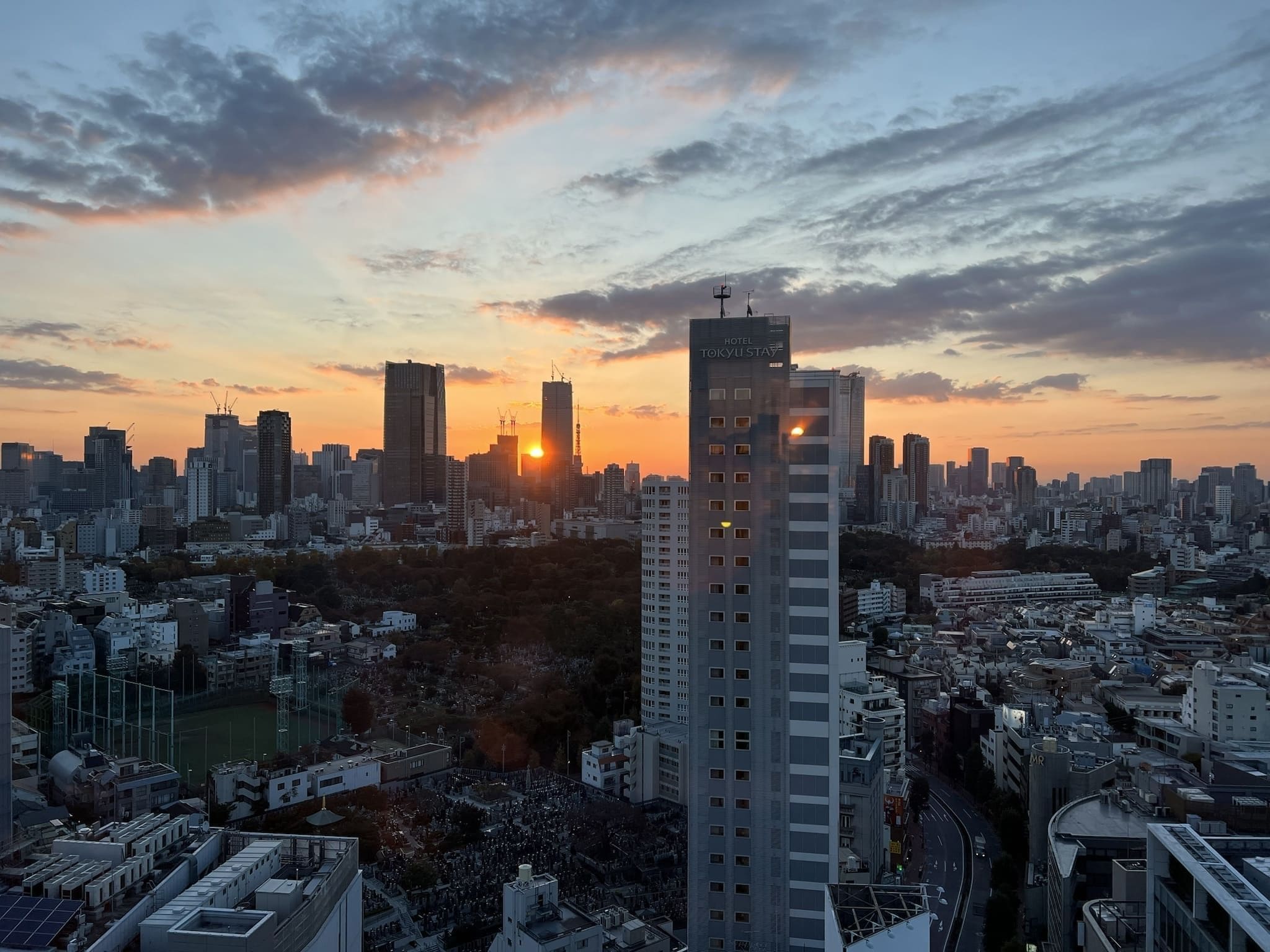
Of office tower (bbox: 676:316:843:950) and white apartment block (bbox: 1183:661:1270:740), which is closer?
office tower (bbox: 676:316:843:950)

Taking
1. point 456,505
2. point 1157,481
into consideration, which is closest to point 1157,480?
point 1157,481

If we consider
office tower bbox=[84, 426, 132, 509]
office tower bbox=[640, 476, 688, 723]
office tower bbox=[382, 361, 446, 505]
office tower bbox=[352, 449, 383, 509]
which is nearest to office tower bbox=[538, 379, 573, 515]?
office tower bbox=[382, 361, 446, 505]

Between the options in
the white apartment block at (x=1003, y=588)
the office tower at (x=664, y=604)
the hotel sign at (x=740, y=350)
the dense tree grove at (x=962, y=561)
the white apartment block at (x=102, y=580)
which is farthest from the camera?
the dense tree grove at (x=962, y=561)

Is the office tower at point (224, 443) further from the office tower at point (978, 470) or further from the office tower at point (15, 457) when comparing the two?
the office tower at point (978, 470)

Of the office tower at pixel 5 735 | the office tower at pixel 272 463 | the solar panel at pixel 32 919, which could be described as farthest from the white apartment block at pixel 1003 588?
the office tower at pixel 272 463

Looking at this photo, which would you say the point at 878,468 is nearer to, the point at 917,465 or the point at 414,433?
the point at 917,465

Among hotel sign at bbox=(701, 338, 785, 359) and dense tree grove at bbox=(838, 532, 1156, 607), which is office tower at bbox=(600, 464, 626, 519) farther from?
hotel sign at bbox=(701, 338, 785, 359)
